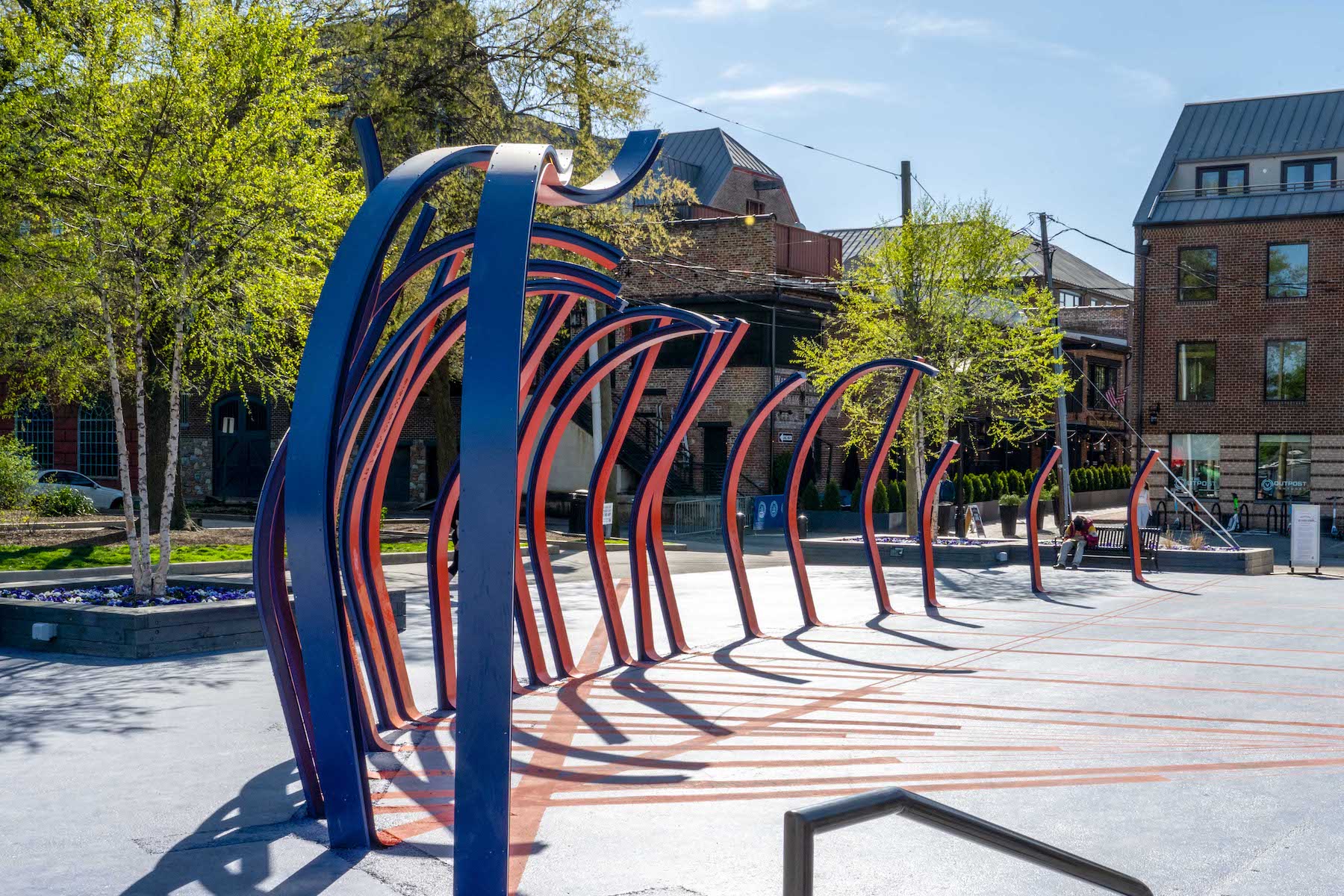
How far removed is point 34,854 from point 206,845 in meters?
0.74

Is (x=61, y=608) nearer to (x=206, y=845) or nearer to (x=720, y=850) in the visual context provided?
(x=206, y=845)

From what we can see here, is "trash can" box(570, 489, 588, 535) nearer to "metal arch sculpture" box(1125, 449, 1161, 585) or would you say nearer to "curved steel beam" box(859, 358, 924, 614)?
"metal arch sculpture" box(1125, 449, 1161, 585)

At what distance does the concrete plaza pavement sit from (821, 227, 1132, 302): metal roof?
155 ft

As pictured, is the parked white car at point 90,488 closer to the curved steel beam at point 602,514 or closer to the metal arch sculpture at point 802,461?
the metal arch sculpture at point 802,461

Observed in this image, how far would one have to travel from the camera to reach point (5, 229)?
14.0 meters

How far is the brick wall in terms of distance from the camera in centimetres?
3381

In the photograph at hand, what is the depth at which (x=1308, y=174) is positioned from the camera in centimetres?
3494

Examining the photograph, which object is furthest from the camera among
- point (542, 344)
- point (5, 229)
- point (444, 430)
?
point (444, 430)

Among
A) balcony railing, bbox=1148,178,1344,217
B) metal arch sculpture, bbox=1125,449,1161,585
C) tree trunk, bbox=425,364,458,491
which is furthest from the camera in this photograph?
balcony railing, bbox=1148,178,1344,217

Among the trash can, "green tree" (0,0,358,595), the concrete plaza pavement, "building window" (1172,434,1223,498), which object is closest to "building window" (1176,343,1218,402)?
"building window" (1172,434,1223,498)

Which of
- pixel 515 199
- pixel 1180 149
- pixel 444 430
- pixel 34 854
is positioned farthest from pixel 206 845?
pixel 1180 149

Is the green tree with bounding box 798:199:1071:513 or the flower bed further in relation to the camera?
the green tree with bounding box 798:199:1071:513

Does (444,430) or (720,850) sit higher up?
(444,430)

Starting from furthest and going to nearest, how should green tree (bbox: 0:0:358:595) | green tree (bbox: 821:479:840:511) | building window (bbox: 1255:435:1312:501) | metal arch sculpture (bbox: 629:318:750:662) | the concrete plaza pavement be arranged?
building window (bbox: 1255:435:1312:501) < green tree (bbox: 821:479:840:511) < green tree (bbox: 0:0:358:595) < metal arch sculpture (bbox: 629:318:750:662) < the concrete plaza pavement
